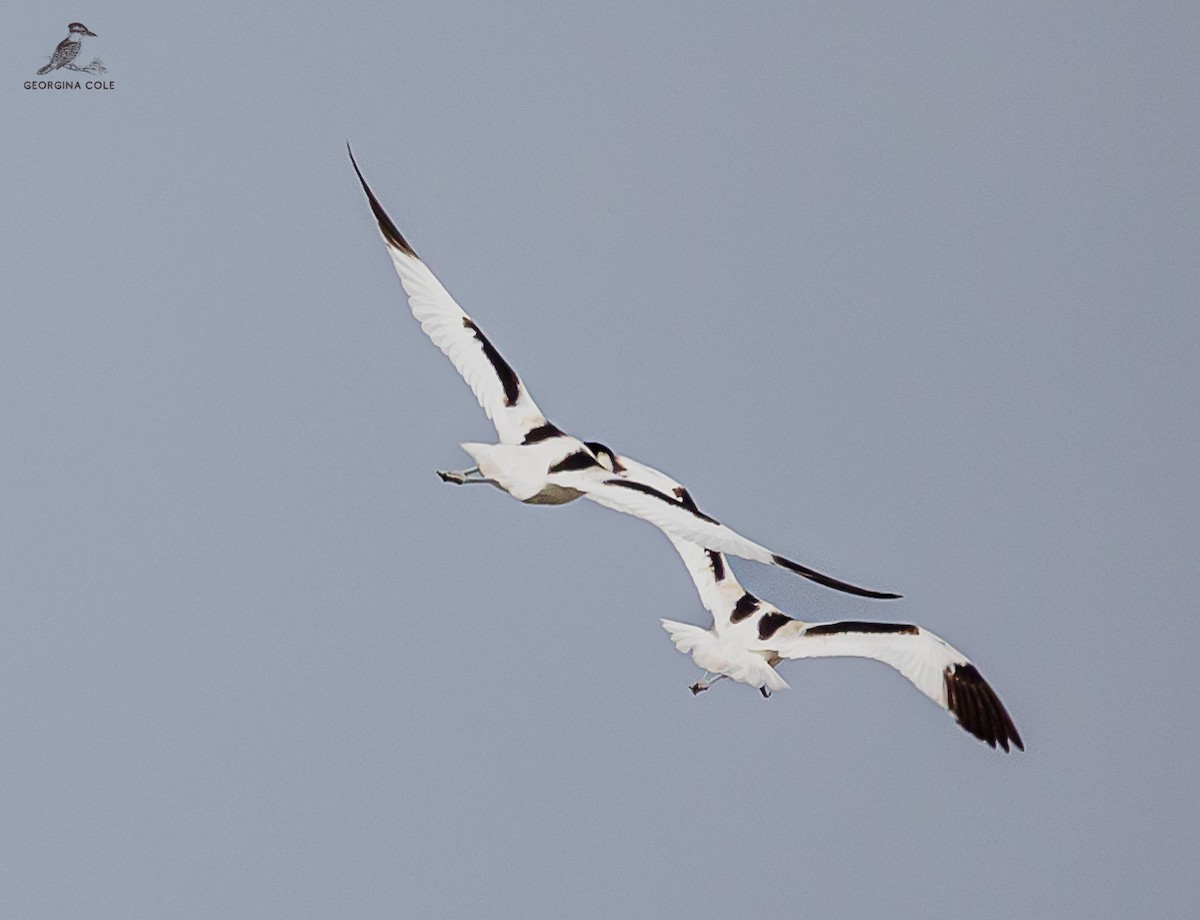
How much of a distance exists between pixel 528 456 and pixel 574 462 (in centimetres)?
45

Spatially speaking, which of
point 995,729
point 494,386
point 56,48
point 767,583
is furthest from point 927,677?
point 56,48

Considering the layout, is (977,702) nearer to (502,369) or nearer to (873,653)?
(873,653)

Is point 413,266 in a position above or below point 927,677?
above

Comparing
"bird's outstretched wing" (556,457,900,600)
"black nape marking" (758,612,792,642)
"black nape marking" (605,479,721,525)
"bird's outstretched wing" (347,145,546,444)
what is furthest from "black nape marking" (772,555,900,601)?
"bird's outstretched wing" (347,145,546,444)

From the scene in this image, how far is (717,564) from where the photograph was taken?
26500mm

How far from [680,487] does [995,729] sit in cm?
407

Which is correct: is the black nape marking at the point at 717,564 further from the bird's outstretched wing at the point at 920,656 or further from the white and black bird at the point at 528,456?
the bird's outstretched wing at the point at 920,656

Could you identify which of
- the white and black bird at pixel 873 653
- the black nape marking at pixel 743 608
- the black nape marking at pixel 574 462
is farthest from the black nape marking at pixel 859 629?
the black nape marking at pixel 574 462

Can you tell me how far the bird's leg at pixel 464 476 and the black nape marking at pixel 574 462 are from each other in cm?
64

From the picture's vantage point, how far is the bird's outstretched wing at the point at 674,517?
21828 mm

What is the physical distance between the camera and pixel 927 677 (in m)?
25.2

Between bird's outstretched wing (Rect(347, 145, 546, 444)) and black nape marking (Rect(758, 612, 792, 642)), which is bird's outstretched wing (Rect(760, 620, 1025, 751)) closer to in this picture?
black nape marking (Rect(758, 612, 792, 642))

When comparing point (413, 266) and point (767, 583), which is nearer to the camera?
point (413, 266)

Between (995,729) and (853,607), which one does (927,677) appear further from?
(853,607)
